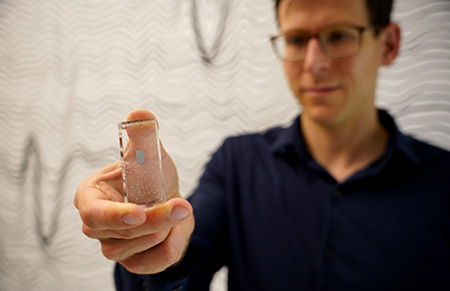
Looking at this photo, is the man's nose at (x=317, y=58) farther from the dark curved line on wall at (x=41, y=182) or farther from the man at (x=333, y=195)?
the dark curved line on wall at (x=41, y=182)

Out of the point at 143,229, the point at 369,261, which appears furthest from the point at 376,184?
the point at 143,229

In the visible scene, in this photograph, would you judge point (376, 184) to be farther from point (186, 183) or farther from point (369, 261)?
point (186, 183)

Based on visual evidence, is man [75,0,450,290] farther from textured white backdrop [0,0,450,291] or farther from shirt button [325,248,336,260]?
textured white backdrop [0,0,450,291]

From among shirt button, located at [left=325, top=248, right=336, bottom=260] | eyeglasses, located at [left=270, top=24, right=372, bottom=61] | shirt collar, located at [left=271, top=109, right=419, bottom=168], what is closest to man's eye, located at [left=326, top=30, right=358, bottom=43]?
eyeglasses, located at [left=270, top=24, right=372, bottom=61]

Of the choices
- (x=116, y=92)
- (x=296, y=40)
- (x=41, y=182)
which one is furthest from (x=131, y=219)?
(x=41, y=182)

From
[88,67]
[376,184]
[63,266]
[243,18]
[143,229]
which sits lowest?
[63,266]

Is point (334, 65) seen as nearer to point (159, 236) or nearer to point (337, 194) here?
point (337, 194)
